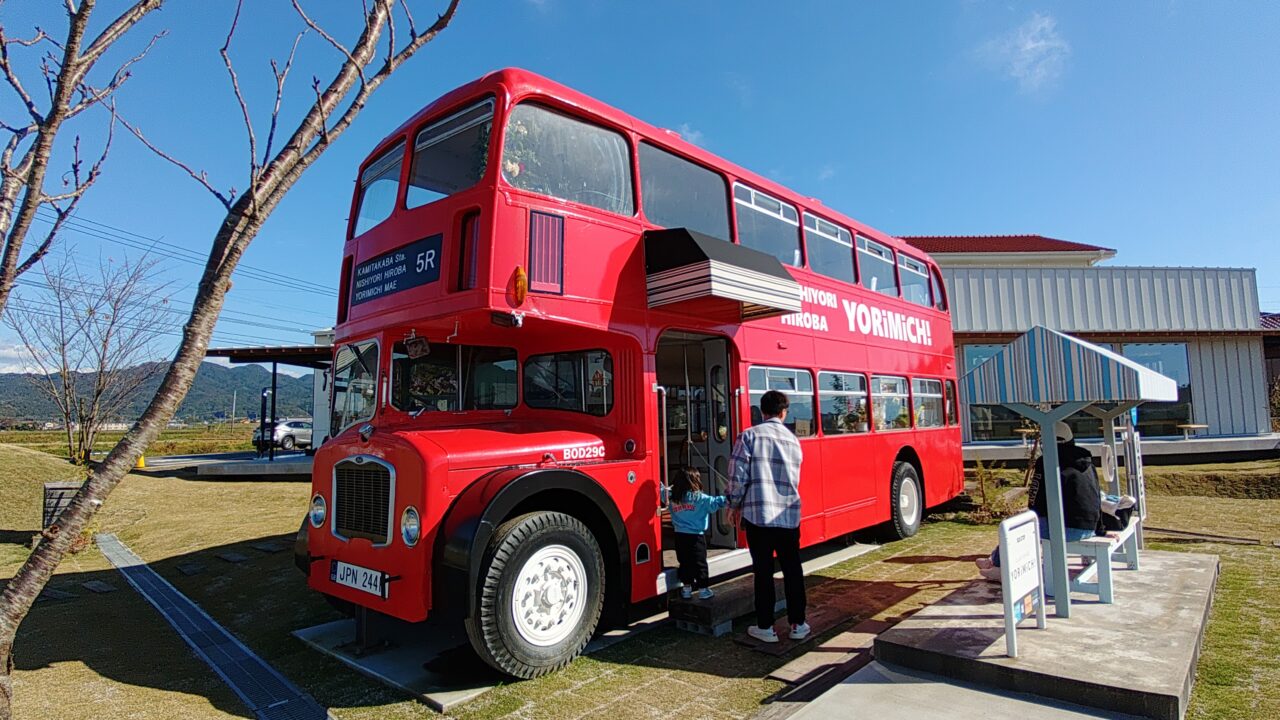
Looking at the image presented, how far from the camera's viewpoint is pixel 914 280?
33.8 ft

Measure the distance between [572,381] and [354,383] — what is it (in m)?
→ 1.89

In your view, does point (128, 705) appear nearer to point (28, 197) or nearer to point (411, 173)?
point (28, 197)

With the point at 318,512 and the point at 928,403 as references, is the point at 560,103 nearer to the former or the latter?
the point at 318,512

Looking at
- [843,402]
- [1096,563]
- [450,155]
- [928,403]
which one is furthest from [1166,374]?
[450,155]

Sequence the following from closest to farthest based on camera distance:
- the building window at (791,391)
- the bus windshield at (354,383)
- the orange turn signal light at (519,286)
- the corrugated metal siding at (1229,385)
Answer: the orange turn signal light at (519,286) → the bus windshield at (354,383) → the building window at (791,391) → the corrugated metal siding at (1229,385)

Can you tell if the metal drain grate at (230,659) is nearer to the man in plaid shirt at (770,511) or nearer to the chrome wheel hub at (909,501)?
the man in plaid shirt at (770,511)

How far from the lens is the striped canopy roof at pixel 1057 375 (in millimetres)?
4309

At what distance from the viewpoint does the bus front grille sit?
14.9 feet

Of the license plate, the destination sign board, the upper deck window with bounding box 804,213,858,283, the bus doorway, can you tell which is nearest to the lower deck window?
the bus doorway

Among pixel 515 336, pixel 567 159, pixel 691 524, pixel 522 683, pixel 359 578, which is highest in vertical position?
pixel 567 159

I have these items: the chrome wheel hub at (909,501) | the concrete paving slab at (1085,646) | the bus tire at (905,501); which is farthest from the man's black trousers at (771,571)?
the chrome wheel hub at (909,501)

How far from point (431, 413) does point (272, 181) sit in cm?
246

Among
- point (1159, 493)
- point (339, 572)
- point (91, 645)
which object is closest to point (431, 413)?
point (339, 572)

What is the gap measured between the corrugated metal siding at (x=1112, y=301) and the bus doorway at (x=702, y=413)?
1173cm
